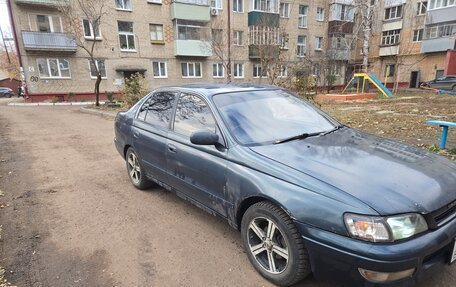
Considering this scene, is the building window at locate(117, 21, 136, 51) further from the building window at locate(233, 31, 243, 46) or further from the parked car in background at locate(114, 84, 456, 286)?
the parked car in background at locate(114, 84, 456, 286)

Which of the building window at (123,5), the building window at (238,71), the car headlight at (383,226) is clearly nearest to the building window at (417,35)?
the building window at (238,71)

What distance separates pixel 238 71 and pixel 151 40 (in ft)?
28.1

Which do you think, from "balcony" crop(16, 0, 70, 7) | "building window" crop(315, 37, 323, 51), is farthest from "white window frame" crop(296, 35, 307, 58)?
"balcony" crop(16, 0, 70, 7)

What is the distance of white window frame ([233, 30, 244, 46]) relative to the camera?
27469 millimetres

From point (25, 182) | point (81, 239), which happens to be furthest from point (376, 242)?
point (25, 182)

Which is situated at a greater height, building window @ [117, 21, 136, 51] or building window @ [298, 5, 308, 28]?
building window @ [298, 5, 308, 28]

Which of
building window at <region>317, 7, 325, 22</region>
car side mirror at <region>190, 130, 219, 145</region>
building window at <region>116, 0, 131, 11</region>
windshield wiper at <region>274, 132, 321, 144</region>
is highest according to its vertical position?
building window at <region>317, 7, 325, 22</region>

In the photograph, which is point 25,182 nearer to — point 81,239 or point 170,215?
point 81,239

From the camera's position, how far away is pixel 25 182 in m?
4.86

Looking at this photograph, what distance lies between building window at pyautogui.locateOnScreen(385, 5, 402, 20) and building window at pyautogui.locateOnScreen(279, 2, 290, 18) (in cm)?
1400

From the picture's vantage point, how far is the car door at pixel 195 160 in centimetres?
278

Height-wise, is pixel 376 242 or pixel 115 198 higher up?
pixel 376 242

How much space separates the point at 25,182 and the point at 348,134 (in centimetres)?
504

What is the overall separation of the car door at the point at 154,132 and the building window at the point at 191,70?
74.0ft
